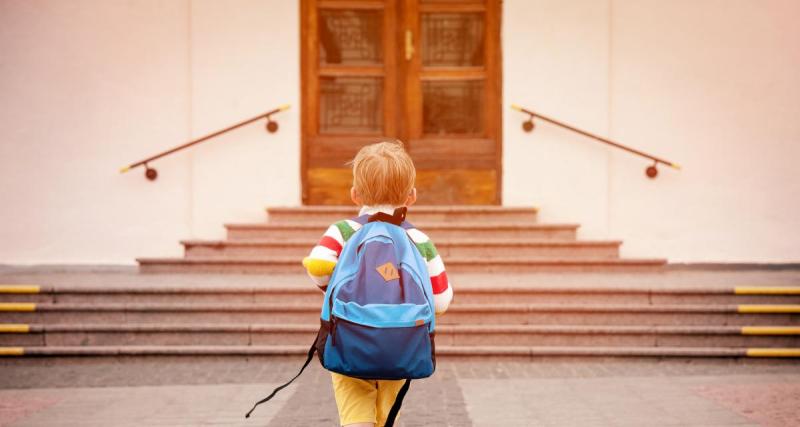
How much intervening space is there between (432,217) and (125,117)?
3721mm

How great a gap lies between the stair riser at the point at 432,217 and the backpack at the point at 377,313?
5410 millimetres

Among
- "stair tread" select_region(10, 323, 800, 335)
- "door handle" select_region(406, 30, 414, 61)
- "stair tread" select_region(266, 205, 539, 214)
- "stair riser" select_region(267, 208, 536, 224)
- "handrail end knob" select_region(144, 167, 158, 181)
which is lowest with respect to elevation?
"stair tread" select_region(10, 323, 800, 335)

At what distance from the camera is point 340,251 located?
105 inches

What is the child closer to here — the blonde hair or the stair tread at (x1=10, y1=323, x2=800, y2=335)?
the blonde hair

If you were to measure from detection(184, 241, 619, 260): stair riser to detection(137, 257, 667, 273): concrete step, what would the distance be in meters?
0.18

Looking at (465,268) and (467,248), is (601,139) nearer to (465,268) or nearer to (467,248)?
(467,248)

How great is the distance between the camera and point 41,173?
843 centimetres

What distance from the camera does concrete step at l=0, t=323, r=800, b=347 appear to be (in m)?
5.93

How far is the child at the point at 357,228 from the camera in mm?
2641

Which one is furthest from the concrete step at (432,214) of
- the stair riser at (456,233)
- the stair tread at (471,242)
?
the stair tread at (471,242)

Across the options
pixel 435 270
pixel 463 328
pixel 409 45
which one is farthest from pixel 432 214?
pixel 435 270

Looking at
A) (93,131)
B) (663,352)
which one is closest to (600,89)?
(663,352)

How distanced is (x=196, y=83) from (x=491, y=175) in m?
3.57

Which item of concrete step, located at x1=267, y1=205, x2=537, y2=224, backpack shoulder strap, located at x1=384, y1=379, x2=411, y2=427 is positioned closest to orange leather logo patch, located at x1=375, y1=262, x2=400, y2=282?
backpack shoulder strap, located at x1=384, y1=379, x2=411, y2=427
